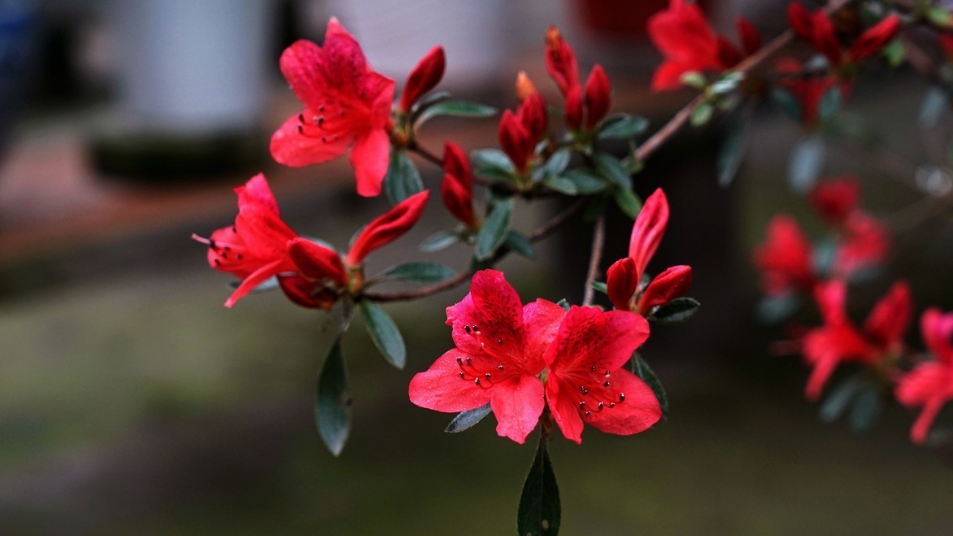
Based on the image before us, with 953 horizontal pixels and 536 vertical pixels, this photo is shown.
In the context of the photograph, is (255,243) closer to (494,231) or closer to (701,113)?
(494,231)

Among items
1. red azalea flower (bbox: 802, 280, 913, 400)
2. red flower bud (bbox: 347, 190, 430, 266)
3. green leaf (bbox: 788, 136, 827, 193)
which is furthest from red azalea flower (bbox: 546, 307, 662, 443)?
green leaf (bbox: 788, 136, 827, 193)

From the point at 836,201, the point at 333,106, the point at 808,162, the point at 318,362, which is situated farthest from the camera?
the point at 318,362

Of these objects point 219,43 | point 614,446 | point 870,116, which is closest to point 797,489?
point 614,446

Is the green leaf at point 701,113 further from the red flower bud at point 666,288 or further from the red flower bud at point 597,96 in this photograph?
the red flower bud at point 666,288

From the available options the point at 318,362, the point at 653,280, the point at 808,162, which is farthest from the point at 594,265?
the point at 318,362

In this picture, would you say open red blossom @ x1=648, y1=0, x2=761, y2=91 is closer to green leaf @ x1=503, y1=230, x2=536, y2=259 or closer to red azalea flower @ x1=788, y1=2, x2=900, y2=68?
red azalea flower @ x1=788, y1=2, x2=900, y2=68

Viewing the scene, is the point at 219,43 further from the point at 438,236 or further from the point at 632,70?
the point at 438,236

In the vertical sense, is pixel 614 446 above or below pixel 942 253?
above
